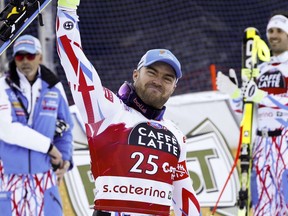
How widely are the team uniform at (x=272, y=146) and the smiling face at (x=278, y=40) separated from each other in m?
0.05

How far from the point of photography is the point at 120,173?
12.7 ft

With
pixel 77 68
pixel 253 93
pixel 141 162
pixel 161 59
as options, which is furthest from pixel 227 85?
pixel 77 68

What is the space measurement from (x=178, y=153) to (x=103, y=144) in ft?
1.31

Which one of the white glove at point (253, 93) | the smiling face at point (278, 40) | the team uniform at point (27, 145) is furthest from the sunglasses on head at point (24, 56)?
the smiling face at point (278, 40)

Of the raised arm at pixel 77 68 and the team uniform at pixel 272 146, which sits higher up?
the team uniform at pixel 272 146

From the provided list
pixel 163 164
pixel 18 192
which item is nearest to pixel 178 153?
pixel 163 164

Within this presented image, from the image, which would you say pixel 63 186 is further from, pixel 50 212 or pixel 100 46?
pixel 100 46

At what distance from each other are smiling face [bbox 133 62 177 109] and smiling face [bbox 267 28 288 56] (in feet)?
10.2

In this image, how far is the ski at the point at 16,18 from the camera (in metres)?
3.80

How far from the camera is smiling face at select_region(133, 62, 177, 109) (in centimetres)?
396

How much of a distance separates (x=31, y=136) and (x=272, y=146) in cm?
197

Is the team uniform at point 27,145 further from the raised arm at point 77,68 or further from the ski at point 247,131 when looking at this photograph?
the raised arm at point 77,68

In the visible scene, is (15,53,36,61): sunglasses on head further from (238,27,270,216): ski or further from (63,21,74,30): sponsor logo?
(63,21,74,30): sponsor logo

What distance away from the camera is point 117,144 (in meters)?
3.91
